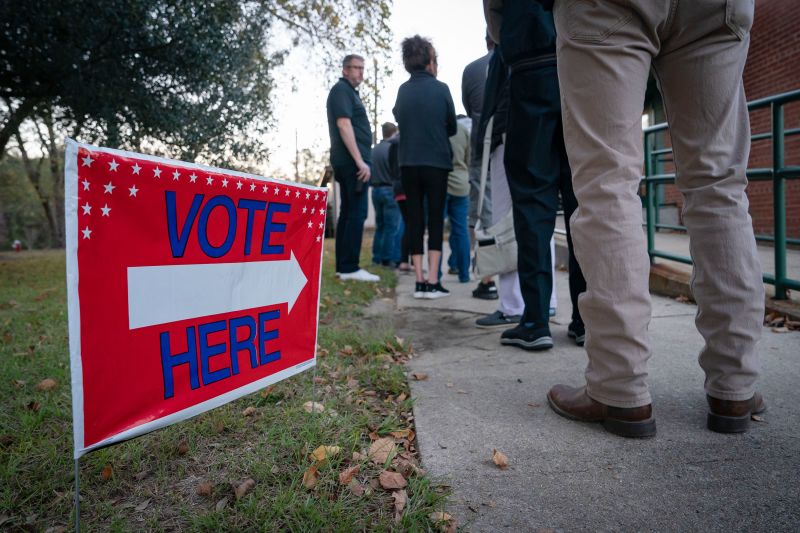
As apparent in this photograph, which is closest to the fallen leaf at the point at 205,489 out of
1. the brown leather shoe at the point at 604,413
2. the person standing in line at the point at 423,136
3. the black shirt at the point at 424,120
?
the brown leather shoe at the point at 604,413

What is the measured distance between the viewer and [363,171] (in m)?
5.40

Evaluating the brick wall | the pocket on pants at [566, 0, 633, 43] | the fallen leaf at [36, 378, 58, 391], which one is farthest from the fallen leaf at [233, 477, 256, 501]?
the brick wall

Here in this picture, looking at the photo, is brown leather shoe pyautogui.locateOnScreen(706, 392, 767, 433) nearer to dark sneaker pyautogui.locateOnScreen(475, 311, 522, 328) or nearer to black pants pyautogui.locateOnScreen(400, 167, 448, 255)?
dark sneaker pyautogui.locateOnScreen(475, 311, 522, 328)

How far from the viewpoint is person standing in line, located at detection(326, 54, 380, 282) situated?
5270 mm

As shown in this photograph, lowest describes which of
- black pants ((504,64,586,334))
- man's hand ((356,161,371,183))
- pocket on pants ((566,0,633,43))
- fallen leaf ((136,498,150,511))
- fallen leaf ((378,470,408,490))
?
fallen leaf ((136,498,150,511))

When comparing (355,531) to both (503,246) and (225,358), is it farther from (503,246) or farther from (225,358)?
(503,246)

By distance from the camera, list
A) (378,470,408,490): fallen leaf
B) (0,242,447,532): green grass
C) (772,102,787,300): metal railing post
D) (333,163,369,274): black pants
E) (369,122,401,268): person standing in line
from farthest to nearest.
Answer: (369,122,401,268): person standing in line → (333,163,369,274): black pants → (772,102,787,300): metal railing post → (378,470,408,490): fallen leaf → (0,242,447,532): green grass

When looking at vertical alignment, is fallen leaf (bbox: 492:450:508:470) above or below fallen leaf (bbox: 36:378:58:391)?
below

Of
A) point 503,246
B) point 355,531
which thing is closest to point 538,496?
point 355,531

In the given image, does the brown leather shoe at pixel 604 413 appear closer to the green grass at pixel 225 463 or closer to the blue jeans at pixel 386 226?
the green grass at pixel 225 463

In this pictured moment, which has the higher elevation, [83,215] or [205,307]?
[83,215]

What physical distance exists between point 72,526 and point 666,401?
1.94 m

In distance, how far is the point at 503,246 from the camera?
3150 mm

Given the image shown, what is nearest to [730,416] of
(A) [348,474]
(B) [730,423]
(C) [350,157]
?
(B) [730,423]
